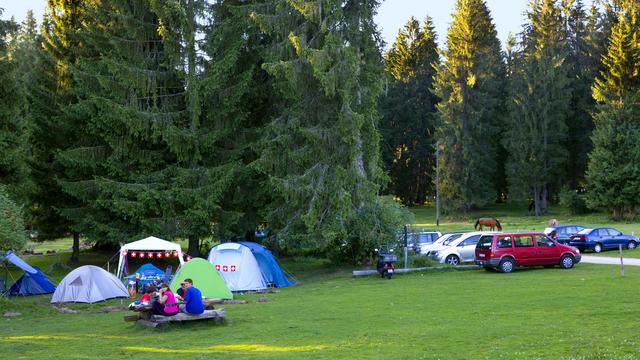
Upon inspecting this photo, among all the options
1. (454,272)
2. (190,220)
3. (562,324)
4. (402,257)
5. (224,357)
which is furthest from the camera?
(190,220)

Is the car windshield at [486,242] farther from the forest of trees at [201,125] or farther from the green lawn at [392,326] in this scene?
the forest of trees at [201,125]

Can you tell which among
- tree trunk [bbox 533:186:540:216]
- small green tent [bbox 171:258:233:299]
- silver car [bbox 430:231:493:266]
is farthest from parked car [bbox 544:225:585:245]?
→ tree trunk [bbox 533:186:540:216]

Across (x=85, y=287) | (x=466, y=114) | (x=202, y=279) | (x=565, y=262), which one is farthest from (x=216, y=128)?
(x=466, y=114)

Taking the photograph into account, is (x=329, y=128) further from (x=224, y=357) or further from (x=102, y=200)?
(x=224, y=357)

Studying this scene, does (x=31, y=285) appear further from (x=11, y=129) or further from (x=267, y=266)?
(x=267, y=266)

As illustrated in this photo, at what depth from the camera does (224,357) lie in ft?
36.0

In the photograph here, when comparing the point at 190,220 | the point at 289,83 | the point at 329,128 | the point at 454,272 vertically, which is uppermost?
the point at 289,83

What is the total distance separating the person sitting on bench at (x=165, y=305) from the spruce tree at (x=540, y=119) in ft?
182

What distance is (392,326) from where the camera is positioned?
13.7 metres

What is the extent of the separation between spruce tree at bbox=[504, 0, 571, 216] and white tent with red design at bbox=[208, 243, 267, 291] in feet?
153

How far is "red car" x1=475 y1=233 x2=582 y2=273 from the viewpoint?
24281 mm

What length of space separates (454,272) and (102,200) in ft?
53.0

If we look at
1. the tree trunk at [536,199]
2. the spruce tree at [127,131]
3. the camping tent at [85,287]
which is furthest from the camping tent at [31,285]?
the tree trunk at [536,199]

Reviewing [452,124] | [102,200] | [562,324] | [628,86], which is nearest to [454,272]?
[562,324]
